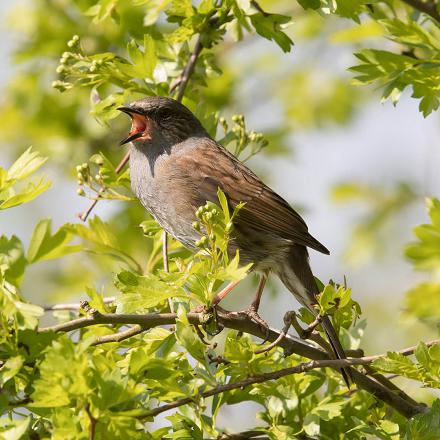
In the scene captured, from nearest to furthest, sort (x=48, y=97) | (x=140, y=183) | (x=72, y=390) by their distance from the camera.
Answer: (x=72, y=390) < (x=140, y=183) < (x=48, y=97)

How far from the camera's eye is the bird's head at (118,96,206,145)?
4898mm

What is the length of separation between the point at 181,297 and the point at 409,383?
175 cm

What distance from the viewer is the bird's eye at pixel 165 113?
497 centimetres

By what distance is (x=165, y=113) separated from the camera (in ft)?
16.4

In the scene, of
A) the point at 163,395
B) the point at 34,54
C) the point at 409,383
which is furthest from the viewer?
the point at 34,54

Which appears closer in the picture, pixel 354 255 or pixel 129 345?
pixel 129 345

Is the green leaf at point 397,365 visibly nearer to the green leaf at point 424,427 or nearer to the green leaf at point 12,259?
the green leaf at point 424,427

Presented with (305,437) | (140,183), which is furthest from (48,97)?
(305,437)

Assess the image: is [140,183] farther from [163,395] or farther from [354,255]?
[354,255]

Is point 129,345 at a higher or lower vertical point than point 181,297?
lower

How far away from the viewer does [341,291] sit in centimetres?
335

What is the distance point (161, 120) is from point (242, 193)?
2.19 ft

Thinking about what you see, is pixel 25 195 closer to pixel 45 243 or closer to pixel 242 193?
pixel 45 243

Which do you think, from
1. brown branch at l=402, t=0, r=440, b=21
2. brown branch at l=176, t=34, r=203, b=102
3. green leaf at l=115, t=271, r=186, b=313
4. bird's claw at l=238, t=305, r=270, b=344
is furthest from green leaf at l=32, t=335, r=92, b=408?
brown branch at l=402, t=0, r=440, b=21
